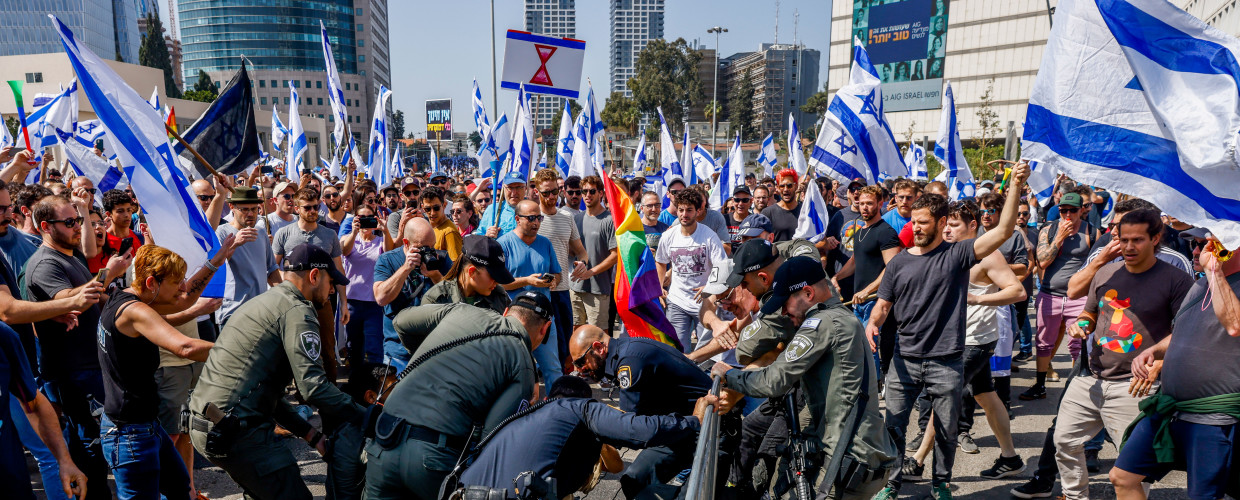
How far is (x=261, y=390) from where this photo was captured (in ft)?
11.5

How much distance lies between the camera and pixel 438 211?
21.6ft

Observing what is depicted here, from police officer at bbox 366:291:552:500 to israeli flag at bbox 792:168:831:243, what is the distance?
5782 mm

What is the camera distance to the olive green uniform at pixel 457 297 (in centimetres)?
450

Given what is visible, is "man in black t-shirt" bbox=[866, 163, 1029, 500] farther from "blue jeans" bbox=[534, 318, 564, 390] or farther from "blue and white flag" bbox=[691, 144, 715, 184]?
"blue and white flag" bbox=[691, 144, 715, 184]

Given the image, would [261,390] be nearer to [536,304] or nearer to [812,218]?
[536,304]

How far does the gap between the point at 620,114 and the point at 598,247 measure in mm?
70648

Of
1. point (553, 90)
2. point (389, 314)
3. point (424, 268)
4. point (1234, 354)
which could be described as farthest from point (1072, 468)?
point (553, 90)

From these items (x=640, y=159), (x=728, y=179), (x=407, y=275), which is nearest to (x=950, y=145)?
(x=728, y=179)

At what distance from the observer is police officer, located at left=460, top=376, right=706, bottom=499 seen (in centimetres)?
294

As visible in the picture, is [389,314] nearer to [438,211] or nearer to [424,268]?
[424,268]

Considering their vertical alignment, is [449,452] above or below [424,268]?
below

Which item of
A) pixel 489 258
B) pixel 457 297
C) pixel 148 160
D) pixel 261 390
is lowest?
pixel 261 390

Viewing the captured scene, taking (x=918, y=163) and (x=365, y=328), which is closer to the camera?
(x=365, y=328)

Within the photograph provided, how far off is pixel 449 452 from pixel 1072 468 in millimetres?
3603
